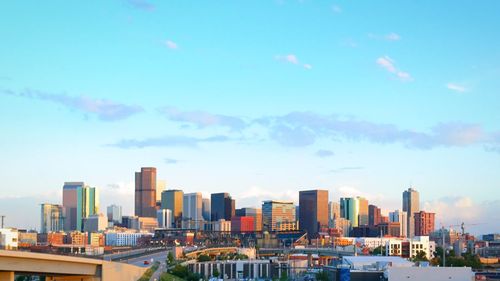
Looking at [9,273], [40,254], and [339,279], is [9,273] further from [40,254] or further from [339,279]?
[339,279]

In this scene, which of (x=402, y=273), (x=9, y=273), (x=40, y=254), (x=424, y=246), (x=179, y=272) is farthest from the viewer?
(x=424, y=246)

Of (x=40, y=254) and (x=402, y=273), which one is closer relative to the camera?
(x=40, y=254)

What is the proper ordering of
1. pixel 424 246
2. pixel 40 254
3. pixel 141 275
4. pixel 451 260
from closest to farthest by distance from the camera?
pixel 40 254
pixel 141 275
pixel 451 260
pixel 424 246

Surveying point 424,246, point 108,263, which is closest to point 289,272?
point 424,246

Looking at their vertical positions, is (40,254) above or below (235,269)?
above

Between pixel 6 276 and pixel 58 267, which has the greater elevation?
pixel 6 276

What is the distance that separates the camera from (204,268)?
136 m

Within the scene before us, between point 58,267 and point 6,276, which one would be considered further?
point 58,267

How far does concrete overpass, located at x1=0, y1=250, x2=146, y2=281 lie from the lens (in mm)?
47406

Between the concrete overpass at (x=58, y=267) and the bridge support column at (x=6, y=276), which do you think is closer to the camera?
the bridge support column at (x=6, y=276)

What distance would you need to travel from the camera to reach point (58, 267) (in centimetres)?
5638

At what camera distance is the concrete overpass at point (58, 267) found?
4741 cm

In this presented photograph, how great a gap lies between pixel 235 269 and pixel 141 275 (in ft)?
162

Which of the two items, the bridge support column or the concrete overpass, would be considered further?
the concrete overpass
